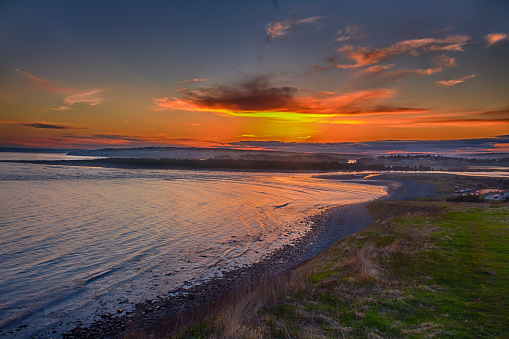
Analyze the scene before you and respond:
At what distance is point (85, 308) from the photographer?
34.4 ft

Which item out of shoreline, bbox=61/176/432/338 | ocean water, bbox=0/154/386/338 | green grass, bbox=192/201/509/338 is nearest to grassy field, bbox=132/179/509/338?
green grass, bbox=192/201/509/338

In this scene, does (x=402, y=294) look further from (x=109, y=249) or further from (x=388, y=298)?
(x=109, y=249)

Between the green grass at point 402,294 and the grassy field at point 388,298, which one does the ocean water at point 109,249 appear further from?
the green grass at point 402,294

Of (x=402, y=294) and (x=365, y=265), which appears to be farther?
(x=365, y=265)

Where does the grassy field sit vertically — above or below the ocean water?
above

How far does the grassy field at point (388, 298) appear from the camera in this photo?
6.67 m

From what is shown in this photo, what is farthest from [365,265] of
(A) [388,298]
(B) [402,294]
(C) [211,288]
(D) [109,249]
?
(D) [109,249]

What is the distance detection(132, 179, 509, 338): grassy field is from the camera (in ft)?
21.9

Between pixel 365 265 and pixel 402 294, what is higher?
pixel 402 294

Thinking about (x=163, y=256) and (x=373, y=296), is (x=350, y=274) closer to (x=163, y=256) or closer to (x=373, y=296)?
(x=373, y=296)

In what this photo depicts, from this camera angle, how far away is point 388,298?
822cm

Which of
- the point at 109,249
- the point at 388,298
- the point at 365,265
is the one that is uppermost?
the point at 388,298

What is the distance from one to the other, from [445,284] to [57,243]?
794 inches

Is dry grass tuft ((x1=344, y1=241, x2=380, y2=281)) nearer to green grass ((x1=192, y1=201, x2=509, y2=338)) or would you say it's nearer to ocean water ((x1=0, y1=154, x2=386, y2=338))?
green grass ((x1=192, y1=201, x2=509, y2=338))
